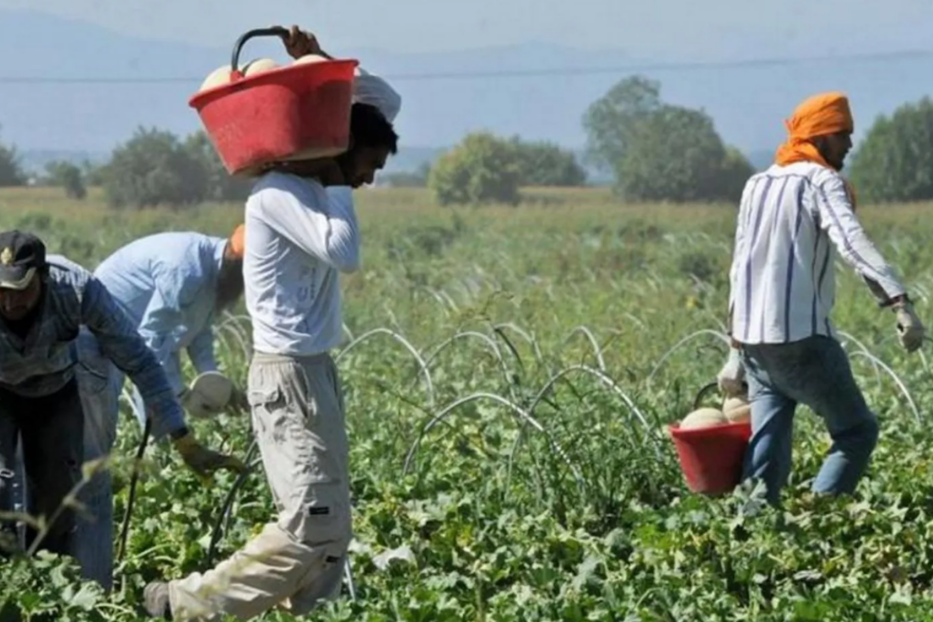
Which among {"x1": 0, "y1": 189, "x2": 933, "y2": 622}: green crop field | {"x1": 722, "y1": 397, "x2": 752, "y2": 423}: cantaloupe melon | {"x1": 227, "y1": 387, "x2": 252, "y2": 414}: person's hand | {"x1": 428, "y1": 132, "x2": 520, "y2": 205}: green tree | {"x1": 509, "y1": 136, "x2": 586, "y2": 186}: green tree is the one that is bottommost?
{"x1": 509, "y1": 136, "x2": 586, "y2": 186}: green tree

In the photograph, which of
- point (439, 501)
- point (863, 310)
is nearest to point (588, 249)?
point (863, 310)

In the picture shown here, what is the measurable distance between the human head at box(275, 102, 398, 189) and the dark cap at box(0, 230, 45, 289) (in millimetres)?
661

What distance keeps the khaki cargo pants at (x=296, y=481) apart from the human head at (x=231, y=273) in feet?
4.04

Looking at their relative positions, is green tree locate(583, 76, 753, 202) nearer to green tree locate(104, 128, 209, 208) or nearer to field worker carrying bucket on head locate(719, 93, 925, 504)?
green tree locate(104, 128, 209, 208)

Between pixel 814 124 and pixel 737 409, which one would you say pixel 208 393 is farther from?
pixel 814 124

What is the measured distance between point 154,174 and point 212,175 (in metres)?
1.79

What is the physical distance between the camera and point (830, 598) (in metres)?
5.60

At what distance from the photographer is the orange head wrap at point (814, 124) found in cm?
727

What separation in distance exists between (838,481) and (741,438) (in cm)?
35

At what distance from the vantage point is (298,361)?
5.65 metres

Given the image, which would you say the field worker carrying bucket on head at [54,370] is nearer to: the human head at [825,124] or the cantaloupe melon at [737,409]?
the cantaloupe melon at [737,409]

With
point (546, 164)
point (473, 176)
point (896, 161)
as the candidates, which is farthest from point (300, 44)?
point (546, 164)

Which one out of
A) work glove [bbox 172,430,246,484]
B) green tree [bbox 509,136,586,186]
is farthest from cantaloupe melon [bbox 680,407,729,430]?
green tree [bbox 509,136,586,186]

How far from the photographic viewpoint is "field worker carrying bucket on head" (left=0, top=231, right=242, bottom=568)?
5855mm
